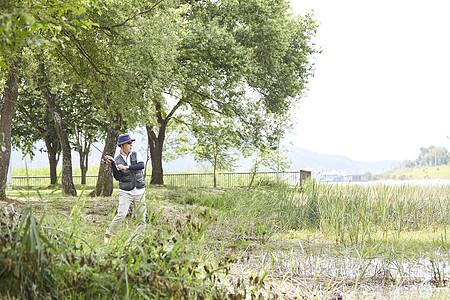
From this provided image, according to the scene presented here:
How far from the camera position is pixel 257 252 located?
5.44 meters

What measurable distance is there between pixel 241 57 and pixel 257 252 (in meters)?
10.6

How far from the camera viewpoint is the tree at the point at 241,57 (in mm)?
14477

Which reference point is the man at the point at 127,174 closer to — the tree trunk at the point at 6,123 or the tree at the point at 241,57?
A: the tree trunk at the point at 6,123

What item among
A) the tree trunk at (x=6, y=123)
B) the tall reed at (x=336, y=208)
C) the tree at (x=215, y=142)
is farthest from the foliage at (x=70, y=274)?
the tree at (x=215, y=142)

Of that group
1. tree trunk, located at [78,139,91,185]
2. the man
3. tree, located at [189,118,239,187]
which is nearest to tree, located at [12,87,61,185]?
tree trunk, located at [78,139,91,185]

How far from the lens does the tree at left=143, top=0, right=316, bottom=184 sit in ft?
47.5

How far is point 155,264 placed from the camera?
2852 mm

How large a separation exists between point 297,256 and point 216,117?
600 inches

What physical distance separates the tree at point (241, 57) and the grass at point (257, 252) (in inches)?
230

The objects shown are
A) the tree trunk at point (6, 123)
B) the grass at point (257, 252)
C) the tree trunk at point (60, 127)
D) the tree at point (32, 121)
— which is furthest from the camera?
the tree at point (32, 121)

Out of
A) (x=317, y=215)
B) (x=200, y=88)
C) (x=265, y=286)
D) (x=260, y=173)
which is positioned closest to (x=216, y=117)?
(x=200, y=88)

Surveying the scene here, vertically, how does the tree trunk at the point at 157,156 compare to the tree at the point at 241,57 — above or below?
below

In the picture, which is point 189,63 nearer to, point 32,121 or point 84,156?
point 32,121

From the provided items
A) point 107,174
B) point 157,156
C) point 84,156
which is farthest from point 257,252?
point 84,156
